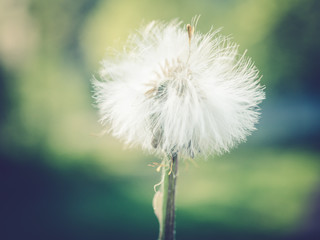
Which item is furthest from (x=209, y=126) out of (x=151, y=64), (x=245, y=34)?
(x=245, y=34)

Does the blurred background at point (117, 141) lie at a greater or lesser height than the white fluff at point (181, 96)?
greater

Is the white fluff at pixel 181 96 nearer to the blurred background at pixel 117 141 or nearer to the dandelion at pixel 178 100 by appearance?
the dandelion at pixel 178 100

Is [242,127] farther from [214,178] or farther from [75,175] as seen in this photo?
[75,175]

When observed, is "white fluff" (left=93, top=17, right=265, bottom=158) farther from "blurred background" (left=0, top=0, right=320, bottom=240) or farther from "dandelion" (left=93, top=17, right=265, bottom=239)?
"blurred background" (left=0, top=0, right=320, bottom=240)

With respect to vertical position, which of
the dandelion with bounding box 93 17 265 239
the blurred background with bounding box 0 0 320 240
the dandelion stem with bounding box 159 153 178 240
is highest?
the blurred background with bounding box 0 0 320 240

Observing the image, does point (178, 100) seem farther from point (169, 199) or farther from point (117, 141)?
point (117, 141)

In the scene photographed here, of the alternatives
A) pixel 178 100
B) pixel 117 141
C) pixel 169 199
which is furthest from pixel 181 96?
pixel 117 141

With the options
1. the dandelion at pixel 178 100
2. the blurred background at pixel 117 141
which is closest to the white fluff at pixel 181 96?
the dandelion at pixel 178 100

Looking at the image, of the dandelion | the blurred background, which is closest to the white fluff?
the dandelion
